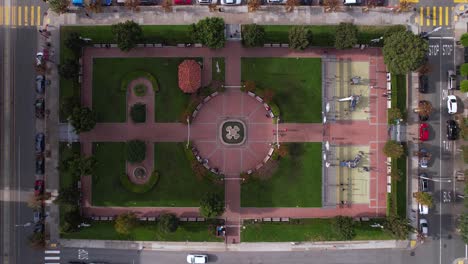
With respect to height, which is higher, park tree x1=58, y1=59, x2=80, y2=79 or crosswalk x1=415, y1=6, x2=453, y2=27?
crosswalk x1=415, y1=6, x2=453, y2=27

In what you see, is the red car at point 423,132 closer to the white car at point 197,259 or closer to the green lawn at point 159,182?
the green lawn at point 159,182

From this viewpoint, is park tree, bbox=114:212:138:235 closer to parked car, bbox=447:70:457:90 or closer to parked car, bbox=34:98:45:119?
parked car, bbox=34:98:45:119

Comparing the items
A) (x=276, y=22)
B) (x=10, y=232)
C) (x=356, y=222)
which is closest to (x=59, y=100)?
(x=10, y=232)

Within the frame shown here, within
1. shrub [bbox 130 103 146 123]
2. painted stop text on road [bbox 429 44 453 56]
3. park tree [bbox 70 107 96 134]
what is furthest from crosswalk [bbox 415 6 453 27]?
park tree [bbox 70 107 96 134]

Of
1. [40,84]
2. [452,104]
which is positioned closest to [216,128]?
[40,84]

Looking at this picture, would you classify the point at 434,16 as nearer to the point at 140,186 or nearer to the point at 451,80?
the point at 451,80

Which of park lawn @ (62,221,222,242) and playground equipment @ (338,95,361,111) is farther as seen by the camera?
park lawn @ (62,221,222,242)

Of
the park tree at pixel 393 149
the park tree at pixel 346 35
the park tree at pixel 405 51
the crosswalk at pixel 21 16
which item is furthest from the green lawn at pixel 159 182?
the park tree at pixel 405 51

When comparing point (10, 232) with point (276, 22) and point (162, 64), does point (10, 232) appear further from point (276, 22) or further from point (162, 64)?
point (276, 22)
